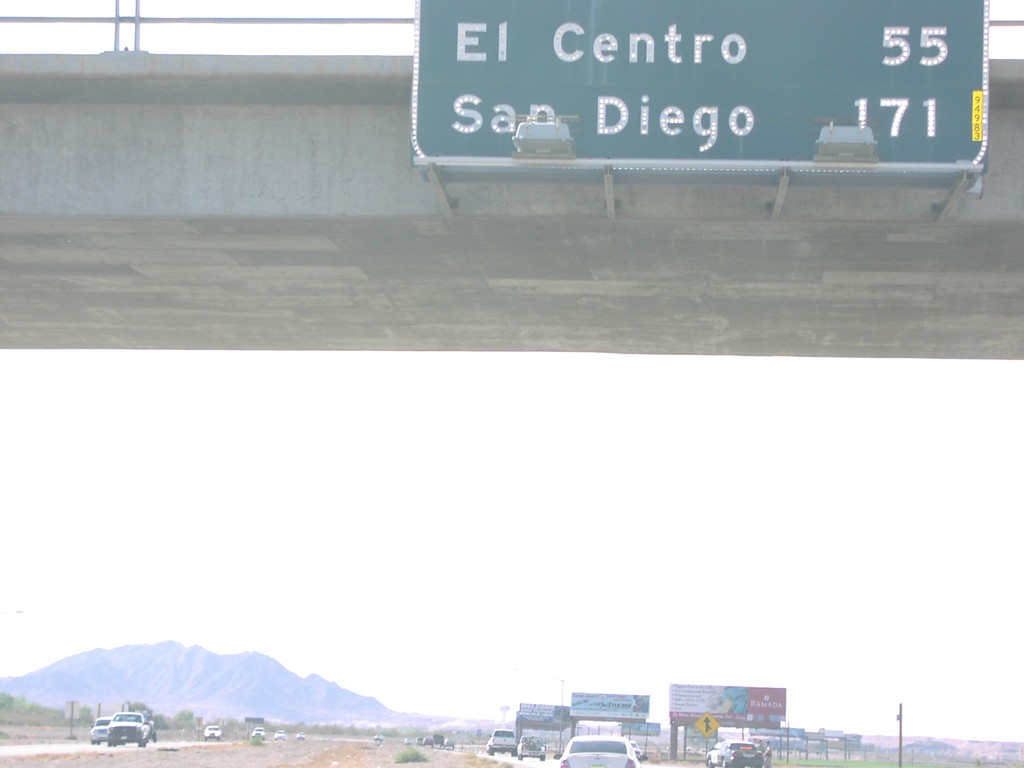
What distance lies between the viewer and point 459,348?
25016 millimetres

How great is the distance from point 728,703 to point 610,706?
67.8 ft

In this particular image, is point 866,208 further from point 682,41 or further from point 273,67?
point 273,67

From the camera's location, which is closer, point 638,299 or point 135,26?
point 135,26

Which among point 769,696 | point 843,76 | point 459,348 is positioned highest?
point 843,76

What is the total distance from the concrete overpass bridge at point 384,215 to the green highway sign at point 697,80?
413 millimetres

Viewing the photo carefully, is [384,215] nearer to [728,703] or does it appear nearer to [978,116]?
[978,116]

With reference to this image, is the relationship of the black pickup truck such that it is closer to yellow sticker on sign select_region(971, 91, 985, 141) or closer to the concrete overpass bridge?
the concrete overpass bridge

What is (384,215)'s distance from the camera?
17.9m

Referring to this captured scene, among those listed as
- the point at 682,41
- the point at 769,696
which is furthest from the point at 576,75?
the point at 769,696

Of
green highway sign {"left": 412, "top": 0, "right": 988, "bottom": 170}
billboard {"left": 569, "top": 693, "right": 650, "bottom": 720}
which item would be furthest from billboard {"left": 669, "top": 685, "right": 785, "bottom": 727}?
green highway sign {"left": 412, "top": 0, "right": 988, "bottom": 170}

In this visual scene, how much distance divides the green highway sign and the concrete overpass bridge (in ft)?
1.36

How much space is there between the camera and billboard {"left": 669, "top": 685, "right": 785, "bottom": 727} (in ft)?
417

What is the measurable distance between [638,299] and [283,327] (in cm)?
560

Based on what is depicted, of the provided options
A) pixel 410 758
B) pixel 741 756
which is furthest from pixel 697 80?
pixel 410 758
